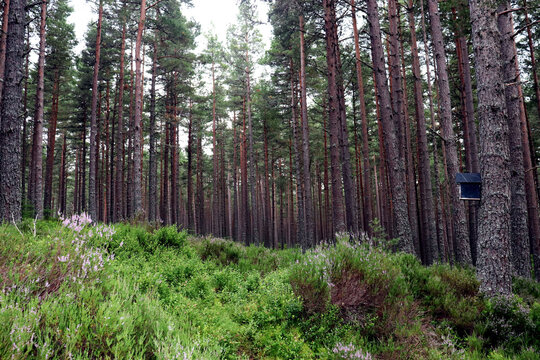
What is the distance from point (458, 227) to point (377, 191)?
25.0 metres

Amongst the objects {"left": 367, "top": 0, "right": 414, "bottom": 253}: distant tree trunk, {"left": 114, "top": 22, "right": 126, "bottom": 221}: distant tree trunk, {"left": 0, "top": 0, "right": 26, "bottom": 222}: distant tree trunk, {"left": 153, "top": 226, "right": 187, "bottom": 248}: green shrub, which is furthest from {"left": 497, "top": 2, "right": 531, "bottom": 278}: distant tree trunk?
{"left": 114, "top": 22, "right": 126, "bottom": 221}: distant tree trunk

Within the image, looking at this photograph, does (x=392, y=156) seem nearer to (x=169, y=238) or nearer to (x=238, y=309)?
(x=238, y=309)

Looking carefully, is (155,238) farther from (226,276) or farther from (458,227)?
(458,227)

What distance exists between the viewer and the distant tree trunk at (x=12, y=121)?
695cm

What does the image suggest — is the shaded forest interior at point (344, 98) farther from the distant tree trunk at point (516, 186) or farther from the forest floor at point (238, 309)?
the forest floor at point (238, 309)

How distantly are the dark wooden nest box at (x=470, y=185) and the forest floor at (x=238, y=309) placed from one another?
1707 millimetres

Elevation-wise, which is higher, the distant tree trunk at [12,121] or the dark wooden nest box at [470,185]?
the distant tree trunk at [12,121]

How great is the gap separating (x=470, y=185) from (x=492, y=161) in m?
0.96

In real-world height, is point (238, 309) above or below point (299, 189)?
below

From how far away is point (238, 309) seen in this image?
15.0 ft

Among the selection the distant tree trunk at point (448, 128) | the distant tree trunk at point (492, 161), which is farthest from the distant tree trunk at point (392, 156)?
the distant tree trunk at point (492, 161)

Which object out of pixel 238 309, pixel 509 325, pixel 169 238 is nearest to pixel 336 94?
pixel 169 238

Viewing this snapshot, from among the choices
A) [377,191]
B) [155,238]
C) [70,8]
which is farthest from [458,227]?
[70,8]

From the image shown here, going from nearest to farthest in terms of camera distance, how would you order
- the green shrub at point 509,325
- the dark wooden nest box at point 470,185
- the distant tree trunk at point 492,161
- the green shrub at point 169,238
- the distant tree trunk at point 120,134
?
the green shrub at point 509,325
the distant tree trunk at point 492,161
the dark wooden nest box at point 470,185
the green shrub at point 169,238
the distant tree trunk at point 120,134
